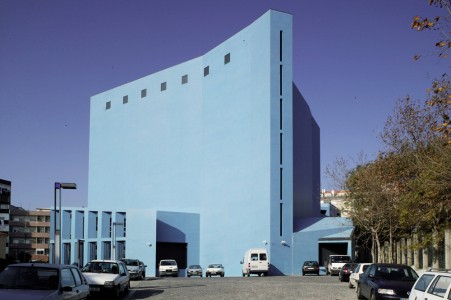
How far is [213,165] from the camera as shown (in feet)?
212

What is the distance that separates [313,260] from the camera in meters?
56.1

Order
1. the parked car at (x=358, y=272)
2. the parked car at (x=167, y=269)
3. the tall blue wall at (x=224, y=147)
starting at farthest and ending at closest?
the tall blue wall at (x=224, y=147), the parked car at (x=167, y=269), the parked car at (x=358, y=272)

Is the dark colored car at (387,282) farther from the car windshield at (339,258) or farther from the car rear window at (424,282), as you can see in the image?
the car windshield at (339,258)

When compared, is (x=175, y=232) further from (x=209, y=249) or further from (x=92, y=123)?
(x=92, y=123)

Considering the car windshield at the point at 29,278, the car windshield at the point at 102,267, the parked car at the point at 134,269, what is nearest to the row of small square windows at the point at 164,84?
the parked car at the point at 134,269

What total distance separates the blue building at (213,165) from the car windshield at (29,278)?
140 ft

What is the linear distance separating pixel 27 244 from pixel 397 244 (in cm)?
9525

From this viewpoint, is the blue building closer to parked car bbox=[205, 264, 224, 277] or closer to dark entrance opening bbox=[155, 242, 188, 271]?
dark entrance opening bbox=[155, 242, 188, 271]

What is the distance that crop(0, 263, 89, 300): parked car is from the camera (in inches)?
522

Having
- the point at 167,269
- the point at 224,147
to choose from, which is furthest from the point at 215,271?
the point at 224,147

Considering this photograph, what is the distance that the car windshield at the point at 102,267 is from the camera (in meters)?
24.5

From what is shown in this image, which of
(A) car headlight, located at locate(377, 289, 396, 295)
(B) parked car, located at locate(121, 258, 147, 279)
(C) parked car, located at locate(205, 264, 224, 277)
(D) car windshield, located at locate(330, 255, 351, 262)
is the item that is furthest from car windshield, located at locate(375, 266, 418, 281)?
(C) parked car, located at locate(205, 264, 224, 277)

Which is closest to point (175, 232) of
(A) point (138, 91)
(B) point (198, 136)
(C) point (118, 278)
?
(B) point (198, 136)

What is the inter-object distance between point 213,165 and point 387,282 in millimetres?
45019
